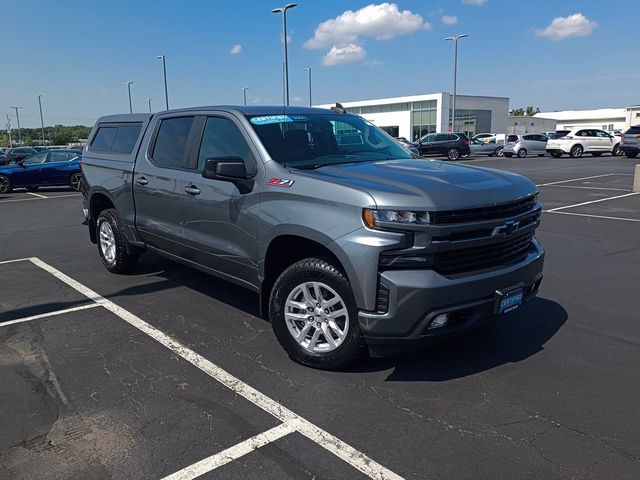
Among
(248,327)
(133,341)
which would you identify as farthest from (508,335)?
(133,341)

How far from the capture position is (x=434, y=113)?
67375 millimetres

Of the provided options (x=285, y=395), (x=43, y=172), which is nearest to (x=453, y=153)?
(x=43, y=172)

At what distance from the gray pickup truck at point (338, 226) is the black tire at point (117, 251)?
38.8 inches

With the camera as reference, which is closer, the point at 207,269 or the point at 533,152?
the point at 207,269

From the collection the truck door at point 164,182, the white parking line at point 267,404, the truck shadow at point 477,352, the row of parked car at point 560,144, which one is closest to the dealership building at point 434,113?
the row of parked car at point 560,144

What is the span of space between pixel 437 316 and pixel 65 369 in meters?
2.78

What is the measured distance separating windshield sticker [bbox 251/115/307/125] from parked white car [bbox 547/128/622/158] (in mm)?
33242

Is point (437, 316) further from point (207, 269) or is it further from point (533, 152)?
point (533, 152)

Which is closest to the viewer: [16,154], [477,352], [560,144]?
[477,352]

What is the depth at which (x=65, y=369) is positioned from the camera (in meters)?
4.07

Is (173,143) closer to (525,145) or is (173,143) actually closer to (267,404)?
(267,404)

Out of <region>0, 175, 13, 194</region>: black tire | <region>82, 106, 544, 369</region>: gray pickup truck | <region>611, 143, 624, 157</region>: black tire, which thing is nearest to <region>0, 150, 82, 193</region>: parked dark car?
<region>0, 175, 13, 194</region>: black tire

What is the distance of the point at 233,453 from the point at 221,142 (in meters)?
2.75

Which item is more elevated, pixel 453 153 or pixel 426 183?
pixel 426 183
